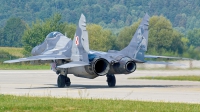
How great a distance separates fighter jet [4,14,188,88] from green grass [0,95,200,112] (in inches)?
315

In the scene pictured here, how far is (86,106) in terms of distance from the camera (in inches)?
784

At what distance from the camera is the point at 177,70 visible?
167 feet

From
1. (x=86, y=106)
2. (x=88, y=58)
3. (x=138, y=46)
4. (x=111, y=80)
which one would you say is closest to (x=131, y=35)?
(x=111, y=80)

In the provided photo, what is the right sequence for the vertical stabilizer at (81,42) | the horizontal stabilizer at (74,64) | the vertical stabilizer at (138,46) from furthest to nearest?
the vertical stabilizer at (138,46)
the vertical stabilizer at (81,42)
the horizontal stabilizer at (74,64)

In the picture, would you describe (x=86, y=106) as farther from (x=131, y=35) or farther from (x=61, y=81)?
(x=131, y=35)

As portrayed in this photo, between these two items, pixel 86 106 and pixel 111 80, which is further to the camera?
pixel 111 80

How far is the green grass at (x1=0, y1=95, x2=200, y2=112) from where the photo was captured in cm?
1917

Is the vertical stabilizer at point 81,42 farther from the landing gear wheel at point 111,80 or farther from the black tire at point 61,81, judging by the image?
the landing gear wheel at point 111,80

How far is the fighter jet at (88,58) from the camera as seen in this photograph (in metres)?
30.0

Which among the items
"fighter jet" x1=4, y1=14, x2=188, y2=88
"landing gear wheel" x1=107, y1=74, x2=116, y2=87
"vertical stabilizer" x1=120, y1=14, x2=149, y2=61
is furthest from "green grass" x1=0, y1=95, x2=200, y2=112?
"landing gear wheel" x1=107, y1=74, x2=116, y2=87

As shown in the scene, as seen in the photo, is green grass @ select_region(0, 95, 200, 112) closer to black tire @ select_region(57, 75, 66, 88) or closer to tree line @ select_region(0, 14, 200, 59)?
black tire @ select_region(57, 75, 66, 88)

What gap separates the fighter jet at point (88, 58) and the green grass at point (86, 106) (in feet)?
26.2

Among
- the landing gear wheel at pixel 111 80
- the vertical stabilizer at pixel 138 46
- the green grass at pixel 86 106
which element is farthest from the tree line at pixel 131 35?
the green grass at pixel 86 106

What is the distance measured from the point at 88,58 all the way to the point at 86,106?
406 inches
